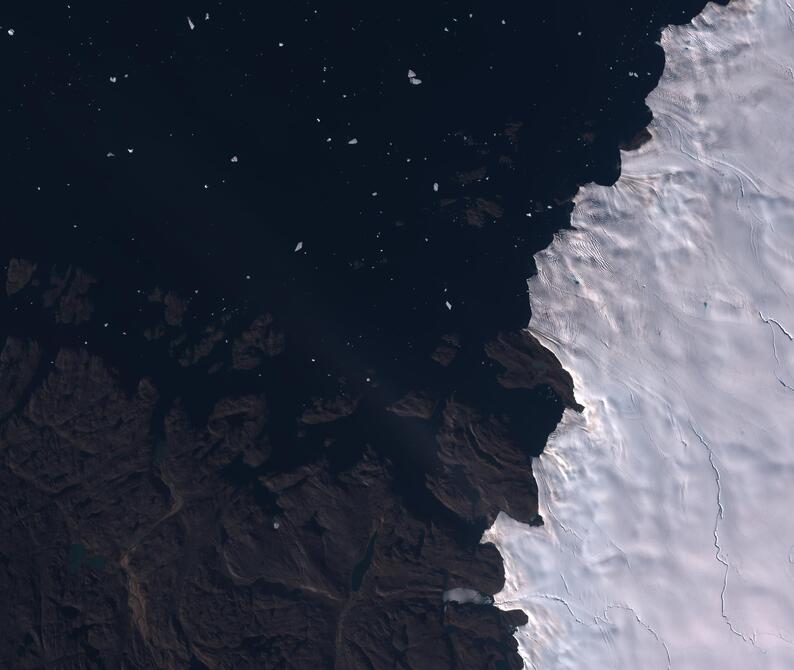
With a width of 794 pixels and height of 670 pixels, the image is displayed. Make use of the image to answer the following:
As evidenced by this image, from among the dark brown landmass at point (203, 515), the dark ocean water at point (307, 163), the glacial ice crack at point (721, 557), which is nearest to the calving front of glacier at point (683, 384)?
the glacial ice crack at point (721, 557)

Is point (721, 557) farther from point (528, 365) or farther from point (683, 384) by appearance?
point (528, 365)

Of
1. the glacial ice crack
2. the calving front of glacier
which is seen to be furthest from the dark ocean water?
the glacial ice crack

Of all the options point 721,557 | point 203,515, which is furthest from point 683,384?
point 203,515

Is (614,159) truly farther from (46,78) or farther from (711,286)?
(46,78)

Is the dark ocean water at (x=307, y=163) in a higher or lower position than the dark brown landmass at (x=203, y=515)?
higher

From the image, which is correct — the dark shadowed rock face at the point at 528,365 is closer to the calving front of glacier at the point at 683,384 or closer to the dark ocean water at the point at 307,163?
the calving front of glacier at the point at 683,384

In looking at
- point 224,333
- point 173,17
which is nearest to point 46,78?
point 173,17
